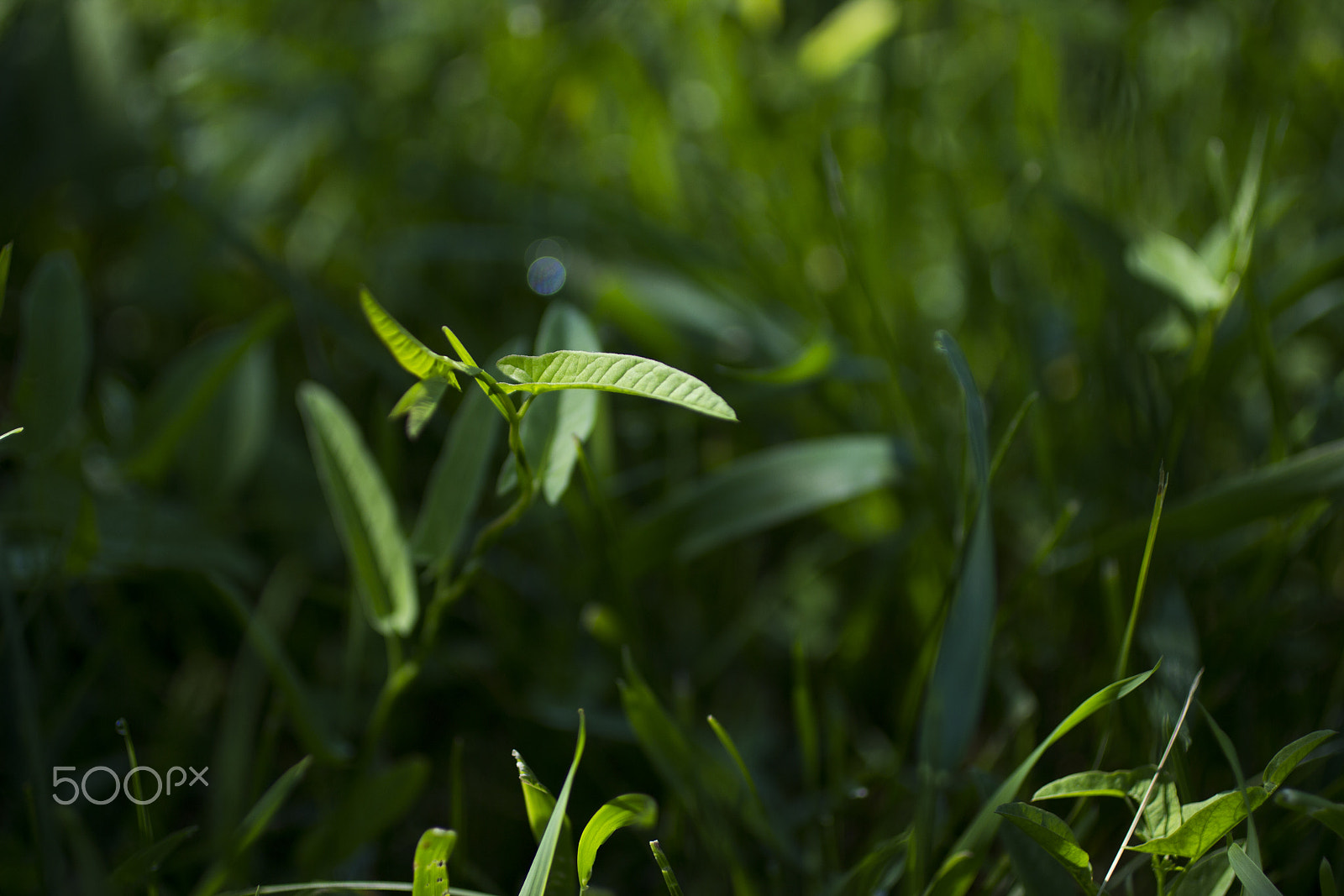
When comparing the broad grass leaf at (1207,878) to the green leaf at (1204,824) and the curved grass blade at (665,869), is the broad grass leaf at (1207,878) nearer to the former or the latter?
the green leaf at (1204,824)

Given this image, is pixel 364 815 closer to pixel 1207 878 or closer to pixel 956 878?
pixel 956 878

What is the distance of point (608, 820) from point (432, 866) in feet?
0.23

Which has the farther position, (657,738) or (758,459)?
(758,459)

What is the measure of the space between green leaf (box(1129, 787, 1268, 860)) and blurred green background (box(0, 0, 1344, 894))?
0.09 metres

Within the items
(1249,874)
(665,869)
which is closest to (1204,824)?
(1249,874)

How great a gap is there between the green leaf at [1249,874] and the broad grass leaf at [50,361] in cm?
62

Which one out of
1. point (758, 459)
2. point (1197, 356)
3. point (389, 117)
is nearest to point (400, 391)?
point (758, 459)

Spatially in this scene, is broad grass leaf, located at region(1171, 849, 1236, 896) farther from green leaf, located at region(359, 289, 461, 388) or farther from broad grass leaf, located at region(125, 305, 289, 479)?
broad grass leaf, located at region(125, 305, 289, 479)

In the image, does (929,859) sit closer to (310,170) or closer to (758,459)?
(758,459)

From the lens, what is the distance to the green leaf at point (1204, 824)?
1.17 ft

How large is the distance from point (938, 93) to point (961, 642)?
0.78 m

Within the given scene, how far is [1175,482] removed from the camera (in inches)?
23.1

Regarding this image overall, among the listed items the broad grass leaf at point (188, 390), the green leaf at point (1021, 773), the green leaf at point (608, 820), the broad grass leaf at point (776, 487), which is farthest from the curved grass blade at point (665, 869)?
the broad grass leaf at point (188, 390)

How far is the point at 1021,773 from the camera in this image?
39 cm
